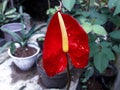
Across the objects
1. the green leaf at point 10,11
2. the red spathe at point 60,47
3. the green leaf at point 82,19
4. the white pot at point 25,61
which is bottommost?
the white pot at point 25,61

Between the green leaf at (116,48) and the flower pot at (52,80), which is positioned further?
the flower pot at (52,80)

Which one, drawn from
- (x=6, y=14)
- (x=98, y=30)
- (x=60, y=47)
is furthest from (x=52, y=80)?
(x=6, y=14)

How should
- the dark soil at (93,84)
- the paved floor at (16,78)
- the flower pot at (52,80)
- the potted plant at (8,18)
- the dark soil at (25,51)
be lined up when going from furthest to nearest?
1. the potted plant at (8,18)
2. the dark soil at (25,51)
3. the paved floor at (16,78)
4. the flower pot at (52,80)
5. the dark soil at (93,84)

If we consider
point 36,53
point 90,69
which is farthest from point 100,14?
point 36,53

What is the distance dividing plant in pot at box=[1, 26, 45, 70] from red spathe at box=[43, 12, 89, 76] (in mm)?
1269

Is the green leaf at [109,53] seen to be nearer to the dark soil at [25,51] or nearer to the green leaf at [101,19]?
the green leaf at [101,19]

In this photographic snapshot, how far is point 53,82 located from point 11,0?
62.8 inches

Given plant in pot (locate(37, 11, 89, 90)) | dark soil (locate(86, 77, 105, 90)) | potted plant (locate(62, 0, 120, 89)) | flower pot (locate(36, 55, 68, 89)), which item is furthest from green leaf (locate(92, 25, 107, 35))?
flower pot (locate(36, 55, 68, 89))

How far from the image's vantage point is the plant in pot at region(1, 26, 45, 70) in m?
1.95

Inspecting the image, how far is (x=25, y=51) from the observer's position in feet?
6.76

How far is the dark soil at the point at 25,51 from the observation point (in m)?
2.02

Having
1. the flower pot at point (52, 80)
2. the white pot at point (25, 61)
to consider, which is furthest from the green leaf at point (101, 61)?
the white pot at point (25, 61)

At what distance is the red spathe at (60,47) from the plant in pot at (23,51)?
1.27 m

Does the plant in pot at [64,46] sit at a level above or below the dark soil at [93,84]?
above
